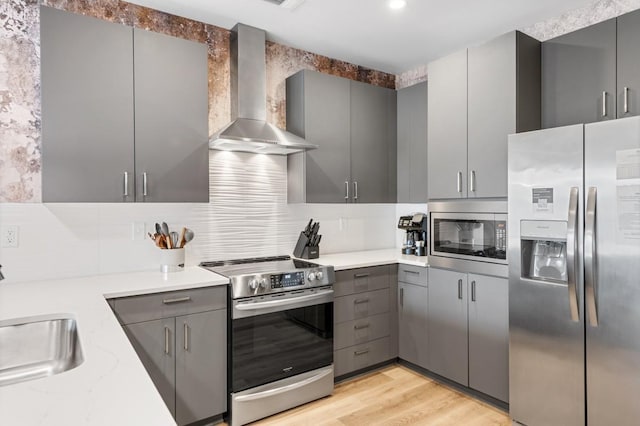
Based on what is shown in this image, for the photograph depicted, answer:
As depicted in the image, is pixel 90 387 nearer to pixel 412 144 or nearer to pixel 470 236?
pixel 470 236

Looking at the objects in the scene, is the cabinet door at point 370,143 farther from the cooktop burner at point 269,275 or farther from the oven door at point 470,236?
the cooktop burner at point 269,275

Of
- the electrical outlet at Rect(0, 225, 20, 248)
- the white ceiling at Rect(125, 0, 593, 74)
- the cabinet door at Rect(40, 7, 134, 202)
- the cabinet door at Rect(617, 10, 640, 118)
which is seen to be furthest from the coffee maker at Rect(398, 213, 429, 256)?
the electrical outlet at Rect(0, 225, 20, 248)

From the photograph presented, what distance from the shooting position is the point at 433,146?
3.11m

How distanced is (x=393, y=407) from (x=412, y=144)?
86.4 inches

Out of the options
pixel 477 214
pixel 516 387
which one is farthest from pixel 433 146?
pixel 516 387

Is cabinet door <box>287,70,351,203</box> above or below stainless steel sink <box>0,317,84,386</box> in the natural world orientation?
above

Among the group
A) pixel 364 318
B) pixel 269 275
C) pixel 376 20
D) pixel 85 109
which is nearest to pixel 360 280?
pixel 364 318

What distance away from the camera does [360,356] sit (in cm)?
311

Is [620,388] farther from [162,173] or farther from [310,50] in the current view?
[310,50]

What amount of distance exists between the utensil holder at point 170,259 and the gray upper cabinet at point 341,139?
1064mm

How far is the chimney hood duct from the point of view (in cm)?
287

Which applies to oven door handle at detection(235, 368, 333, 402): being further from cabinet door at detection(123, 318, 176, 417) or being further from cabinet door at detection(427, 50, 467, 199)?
cabinet door at detection(427, 50, 467, 199)

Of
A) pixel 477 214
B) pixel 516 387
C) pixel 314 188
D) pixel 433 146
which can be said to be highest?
pixel 433 146

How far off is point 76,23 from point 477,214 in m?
2.73
